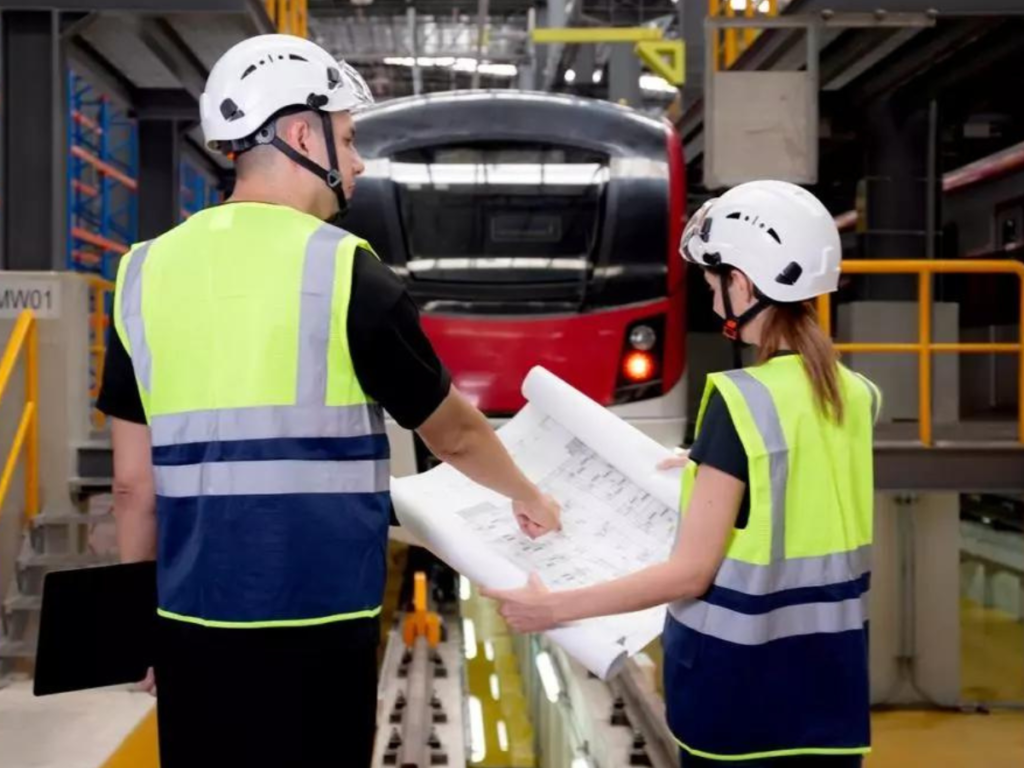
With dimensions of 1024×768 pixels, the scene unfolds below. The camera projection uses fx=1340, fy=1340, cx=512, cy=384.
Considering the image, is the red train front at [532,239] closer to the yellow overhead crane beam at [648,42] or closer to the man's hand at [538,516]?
the man's hand at [538,516]

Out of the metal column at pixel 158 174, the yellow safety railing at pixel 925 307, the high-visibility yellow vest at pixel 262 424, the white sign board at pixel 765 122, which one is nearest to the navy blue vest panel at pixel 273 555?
the high-visibility yellow vest at pixel 262 424

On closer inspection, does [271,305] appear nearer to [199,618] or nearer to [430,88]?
[199,618]

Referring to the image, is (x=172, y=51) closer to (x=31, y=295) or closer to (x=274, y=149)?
(x=31, y=295)

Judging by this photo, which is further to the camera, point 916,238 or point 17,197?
point 916,238

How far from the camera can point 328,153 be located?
83.7 inches

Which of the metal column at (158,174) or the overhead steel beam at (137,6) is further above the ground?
the overhead steel beam at (137,6)

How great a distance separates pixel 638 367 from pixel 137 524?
5.27 meters

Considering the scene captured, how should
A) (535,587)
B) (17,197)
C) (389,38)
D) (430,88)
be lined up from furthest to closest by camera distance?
1. (430,88)
2. (389,38)
3. (17,197)
4. (535,587)

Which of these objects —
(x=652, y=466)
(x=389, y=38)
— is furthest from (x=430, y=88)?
(x=652, y=466)

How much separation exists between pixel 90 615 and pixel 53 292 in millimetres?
4858

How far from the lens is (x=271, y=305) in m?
1.98

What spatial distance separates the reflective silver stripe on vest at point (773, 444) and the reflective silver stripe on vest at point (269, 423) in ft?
2.02

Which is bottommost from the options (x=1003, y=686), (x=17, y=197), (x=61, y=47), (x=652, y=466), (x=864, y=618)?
(x=1003, y=686)

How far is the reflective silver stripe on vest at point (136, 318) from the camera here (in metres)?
2.08
